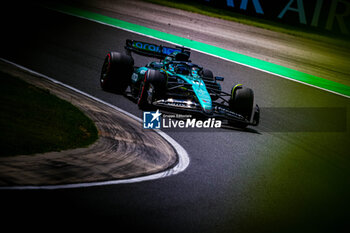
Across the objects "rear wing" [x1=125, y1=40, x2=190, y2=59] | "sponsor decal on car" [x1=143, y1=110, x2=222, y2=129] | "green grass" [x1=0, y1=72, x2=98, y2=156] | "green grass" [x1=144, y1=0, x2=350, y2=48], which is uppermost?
"green grass" [x1=144, y1=0, x2=350, y2=48]

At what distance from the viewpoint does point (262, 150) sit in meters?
8.02

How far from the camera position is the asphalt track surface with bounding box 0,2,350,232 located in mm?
4398

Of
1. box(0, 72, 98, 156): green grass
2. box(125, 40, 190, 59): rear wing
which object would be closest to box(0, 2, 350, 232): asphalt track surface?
box(0, 72, 98, 156): green grass

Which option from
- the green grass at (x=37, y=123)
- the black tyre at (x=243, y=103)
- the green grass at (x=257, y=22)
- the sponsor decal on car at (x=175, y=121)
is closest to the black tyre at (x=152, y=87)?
the sponsor decal on car at (x=175, y=121)

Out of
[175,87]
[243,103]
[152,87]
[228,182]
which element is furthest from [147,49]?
[228,182]

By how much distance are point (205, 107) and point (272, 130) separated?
1.79 meters

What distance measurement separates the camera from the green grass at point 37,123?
5461 millimetres

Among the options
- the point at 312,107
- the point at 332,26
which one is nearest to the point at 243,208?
the point at 312,107

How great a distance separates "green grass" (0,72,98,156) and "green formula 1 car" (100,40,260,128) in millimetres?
1887

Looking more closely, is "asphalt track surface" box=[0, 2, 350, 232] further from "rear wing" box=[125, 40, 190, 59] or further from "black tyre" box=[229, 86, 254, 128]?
"rear wing" box=[125, 40, 190, 59]

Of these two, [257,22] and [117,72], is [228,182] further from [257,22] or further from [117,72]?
[257,22]

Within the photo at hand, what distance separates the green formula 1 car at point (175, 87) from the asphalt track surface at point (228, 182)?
0.32 m

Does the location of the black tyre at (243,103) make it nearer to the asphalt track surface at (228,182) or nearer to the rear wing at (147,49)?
the asphalt track surface at (228,182)

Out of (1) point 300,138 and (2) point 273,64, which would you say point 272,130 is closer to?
(1) point 300,138
